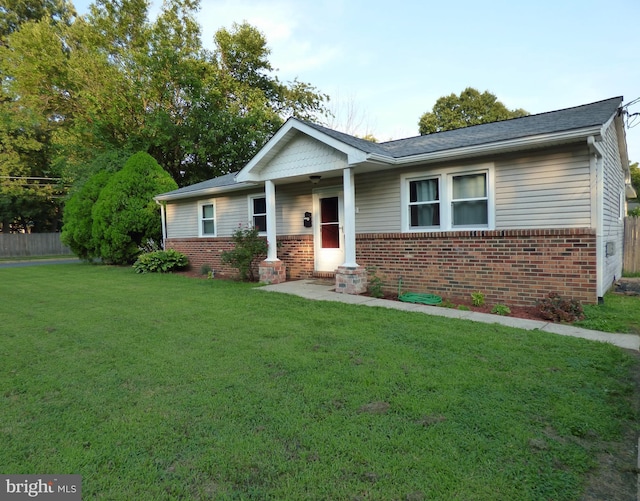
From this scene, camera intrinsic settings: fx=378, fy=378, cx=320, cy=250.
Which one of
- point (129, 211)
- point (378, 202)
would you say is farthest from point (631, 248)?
point (129, 211)

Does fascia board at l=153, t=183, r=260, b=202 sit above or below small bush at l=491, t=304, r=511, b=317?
above

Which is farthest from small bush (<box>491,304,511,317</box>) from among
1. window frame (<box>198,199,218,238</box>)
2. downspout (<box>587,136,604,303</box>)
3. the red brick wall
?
window frame (<box>198,199,218,238</box>)

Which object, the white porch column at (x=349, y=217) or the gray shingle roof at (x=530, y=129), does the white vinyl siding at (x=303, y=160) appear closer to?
the white porch column at (x=349, y=217)

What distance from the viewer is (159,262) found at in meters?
12.8

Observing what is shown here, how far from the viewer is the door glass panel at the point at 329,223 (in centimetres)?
977

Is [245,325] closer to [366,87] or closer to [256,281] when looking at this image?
[256,281]

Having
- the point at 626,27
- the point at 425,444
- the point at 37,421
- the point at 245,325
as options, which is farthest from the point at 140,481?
the point at 626,27

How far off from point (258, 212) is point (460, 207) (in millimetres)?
6007

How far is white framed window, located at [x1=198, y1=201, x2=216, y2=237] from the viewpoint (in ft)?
41.6

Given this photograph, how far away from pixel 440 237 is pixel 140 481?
6.55m

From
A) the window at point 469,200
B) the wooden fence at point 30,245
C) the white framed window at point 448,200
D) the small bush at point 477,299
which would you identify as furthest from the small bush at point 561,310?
the wooden fence at point 30,245

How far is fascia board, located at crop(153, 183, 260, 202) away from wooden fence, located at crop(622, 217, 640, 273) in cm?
1065

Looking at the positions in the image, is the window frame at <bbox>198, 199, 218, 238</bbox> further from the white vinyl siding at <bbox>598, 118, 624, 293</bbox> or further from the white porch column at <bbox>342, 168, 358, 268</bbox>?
the white vinyl siding at <bbox>598, 118, 624, 293</bbox>

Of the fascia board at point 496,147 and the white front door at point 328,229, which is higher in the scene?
the fascia board at point 496,147
